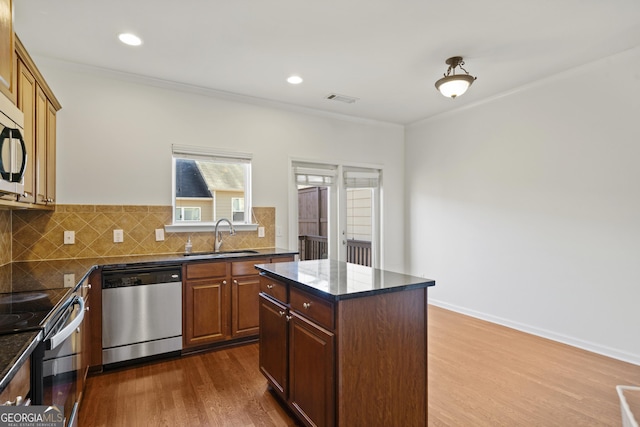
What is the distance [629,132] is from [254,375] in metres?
3.92

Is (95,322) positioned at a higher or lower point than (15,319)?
lower

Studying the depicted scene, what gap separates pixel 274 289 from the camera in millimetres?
2422

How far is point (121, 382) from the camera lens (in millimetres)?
2764

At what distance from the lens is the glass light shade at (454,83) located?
320cm

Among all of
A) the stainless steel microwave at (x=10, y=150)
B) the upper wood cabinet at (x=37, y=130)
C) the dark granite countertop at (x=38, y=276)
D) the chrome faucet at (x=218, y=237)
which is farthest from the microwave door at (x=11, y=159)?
the chrome faucet at (x=218, y=237)

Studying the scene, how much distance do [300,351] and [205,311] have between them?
61.4 inches

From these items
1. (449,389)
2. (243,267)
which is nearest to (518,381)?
(449,389)

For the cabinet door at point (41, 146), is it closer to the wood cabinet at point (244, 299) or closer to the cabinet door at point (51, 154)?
the cabinet door at point (51, 154)

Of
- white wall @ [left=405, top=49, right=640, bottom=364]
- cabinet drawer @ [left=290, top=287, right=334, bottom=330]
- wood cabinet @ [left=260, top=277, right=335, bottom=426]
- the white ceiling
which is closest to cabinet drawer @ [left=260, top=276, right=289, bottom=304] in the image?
wood cabinet @ [left=260, top=277, right=335, bottom=426]

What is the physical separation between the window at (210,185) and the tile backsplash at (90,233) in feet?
0.71

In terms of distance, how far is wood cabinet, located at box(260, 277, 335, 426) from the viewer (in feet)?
6.05

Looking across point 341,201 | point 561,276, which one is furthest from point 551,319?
point 341,201

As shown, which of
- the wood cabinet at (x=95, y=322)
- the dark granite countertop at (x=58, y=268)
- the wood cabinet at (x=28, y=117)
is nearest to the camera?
the dark granite countertop at (x=58, y=268)

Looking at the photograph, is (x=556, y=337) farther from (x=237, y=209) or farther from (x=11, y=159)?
(x=11, y=159)
